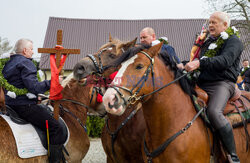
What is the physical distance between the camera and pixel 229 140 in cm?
317

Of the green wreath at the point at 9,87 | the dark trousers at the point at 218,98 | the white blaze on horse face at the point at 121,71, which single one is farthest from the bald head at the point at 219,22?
the green wreath at the point at 9,87

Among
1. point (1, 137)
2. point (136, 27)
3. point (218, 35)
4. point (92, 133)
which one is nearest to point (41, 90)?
point (1, 137)

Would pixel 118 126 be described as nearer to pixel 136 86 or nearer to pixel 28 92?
pixel 28 92

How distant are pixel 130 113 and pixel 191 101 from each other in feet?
4.39

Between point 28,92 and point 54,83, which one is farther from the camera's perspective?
point 54,83

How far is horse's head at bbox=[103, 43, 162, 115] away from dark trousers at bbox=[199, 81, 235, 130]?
96 centimetres

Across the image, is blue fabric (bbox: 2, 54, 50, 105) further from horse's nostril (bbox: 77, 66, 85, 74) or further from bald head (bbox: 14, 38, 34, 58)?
horse's nostril (bbox: 77, 66, 85, 74)

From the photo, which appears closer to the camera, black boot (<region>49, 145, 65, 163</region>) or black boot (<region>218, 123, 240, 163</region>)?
black boot (<region>218, 123, 240, 163</region>)

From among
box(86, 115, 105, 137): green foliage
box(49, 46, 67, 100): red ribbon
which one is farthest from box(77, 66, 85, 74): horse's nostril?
box(86, 115, 105, 137): green foliage

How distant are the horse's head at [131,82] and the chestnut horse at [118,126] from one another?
1.30 metres

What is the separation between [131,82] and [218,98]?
135 cm

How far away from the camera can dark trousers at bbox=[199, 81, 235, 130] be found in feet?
10.5

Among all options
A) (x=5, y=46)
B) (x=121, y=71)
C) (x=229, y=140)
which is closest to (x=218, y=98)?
(x=229, y=140)

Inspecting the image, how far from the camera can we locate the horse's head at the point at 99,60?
407cm
